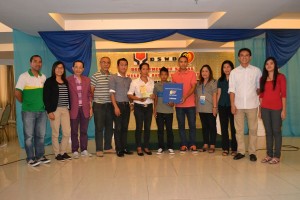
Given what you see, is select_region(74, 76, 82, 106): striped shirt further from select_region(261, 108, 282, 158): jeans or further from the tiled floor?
select_region(261, 108, 282, 158): jeans

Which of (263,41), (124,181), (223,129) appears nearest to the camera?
(124,181)

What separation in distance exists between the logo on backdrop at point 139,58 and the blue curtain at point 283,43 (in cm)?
342

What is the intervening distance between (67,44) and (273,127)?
4.01 metres

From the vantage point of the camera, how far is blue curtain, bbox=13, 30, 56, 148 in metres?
5.32

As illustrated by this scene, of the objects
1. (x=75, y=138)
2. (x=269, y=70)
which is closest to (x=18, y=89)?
(x=75, y=138)

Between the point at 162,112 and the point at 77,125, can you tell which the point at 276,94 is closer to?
the point at 162,112

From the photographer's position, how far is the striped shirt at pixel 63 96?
4.05 metres

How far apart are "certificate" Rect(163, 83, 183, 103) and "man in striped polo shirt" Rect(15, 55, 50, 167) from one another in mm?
1887

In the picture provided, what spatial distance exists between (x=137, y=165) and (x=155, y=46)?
4.50m

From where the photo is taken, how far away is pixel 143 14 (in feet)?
16.9

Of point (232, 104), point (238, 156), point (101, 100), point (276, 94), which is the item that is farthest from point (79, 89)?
point (276, 94)

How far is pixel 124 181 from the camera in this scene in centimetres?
311

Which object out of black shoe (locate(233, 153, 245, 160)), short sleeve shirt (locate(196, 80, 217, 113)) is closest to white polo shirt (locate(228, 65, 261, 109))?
short sleeve shirt (locate(196, 80, 217, 113))

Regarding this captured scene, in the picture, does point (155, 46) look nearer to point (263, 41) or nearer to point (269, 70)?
point (263, 41)
